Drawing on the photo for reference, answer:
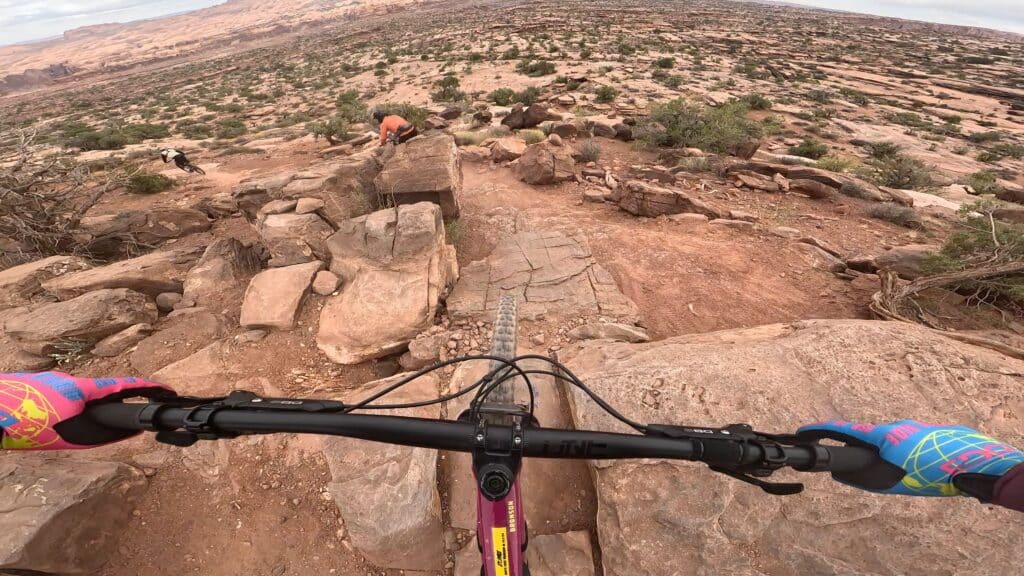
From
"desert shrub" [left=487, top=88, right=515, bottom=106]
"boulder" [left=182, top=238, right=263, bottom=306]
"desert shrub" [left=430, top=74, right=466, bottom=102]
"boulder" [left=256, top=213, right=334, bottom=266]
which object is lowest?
"boulder" [left=182, top=238, right=263, bottom=306]

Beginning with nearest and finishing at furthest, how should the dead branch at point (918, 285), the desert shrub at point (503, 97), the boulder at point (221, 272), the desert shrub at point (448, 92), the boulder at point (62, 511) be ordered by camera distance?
the boulder at point (62, 511)
the dead branch at point (918, 285)
the boulder at point (221, 272)
the desert shrub at point (503, 97)
the desert shrub at point (448, 92)

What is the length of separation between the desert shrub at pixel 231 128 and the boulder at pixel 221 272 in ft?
52.3

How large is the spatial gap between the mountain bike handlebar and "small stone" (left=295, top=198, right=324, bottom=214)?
5.30 m

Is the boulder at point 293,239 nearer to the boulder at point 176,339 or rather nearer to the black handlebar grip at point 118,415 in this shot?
the boulder at point 176,339

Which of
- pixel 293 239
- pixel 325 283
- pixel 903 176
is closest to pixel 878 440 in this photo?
pixel 325 283

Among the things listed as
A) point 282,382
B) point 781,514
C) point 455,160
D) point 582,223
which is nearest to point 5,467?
point 282,382

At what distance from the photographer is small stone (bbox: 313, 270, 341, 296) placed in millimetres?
5379

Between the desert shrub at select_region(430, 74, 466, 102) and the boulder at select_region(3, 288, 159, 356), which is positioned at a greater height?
the desert shrub at select_region(430, 74, 466, 102)

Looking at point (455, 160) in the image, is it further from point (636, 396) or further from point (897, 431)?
point (897, 431)

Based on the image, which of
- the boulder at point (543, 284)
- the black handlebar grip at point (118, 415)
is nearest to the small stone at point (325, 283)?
the boulder at point (543, 284)

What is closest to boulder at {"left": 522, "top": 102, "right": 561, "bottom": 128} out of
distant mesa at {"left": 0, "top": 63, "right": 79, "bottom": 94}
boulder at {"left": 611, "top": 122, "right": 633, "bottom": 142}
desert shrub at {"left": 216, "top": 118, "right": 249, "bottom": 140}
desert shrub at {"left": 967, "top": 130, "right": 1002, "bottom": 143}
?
boulder at {"left": 611, "top": 122, "right": 633, "bottom": 142}

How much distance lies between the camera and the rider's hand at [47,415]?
1659mm

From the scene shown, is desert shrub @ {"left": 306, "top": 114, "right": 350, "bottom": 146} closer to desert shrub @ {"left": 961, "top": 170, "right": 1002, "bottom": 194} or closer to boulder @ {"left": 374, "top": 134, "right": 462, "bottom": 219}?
boulder @ {"left": 374, "top": 134, "right": 462, "bottom": 219}

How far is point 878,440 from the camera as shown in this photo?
158cm
